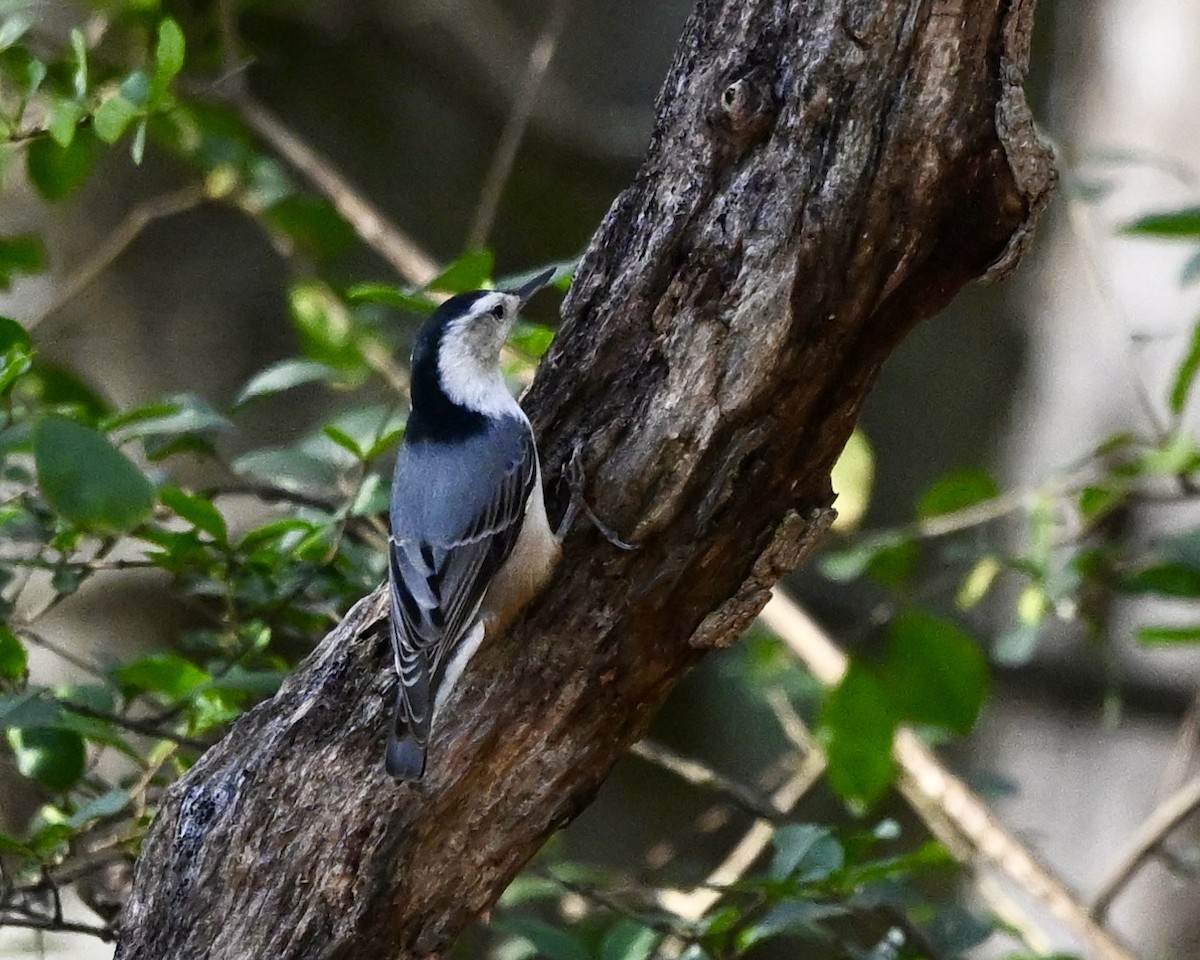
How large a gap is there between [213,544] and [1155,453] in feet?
3.92

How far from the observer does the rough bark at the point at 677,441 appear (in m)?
1.01

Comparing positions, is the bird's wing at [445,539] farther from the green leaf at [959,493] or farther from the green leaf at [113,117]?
the green leaf at [959,493]

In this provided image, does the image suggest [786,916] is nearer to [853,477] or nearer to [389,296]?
[389,296]

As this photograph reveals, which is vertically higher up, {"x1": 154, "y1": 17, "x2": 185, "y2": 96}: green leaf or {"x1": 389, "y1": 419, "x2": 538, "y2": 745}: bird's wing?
{"x1": 154, "y1": 17, "x2": 185, "y2": 96}: green leaf

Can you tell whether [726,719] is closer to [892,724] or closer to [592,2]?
[892,724]

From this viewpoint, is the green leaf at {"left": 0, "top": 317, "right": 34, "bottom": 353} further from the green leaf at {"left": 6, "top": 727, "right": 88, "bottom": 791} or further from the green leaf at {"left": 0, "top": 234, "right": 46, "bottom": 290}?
the green leaf at {"left": 6, "top": 727, "right": 88, "bottom": 791}

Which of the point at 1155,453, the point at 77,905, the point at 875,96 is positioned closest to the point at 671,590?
the point at 875,96

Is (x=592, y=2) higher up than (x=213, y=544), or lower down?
higher up

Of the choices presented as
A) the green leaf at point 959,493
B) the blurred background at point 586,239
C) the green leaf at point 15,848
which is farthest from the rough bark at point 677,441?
the blurred background at point 586,239

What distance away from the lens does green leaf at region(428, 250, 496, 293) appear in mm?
1228

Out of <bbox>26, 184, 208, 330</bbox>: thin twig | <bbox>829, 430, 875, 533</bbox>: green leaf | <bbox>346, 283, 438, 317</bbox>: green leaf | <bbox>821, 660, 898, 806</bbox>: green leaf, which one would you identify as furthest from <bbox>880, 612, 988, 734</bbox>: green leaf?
<bbox>26, 184, 208, 330</bbox>: thin twig

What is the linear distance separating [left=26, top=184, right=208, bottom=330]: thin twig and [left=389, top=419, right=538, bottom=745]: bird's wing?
2.64 feet

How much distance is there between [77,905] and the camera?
88.1 inches

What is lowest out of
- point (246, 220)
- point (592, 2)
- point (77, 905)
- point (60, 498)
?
point (77, 905)
